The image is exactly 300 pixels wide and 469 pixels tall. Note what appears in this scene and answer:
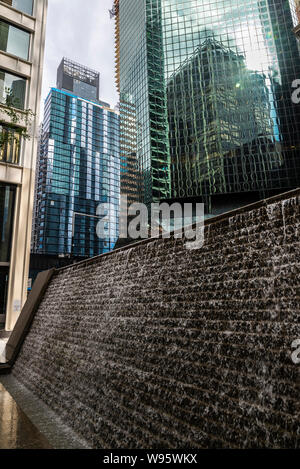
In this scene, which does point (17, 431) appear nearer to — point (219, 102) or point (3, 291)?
point (3, 291)

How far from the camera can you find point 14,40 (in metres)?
17.0

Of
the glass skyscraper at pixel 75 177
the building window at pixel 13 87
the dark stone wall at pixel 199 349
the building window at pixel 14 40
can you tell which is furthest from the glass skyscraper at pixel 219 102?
the dark stone wall at pixel 199 349

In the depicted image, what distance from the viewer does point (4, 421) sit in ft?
17.1

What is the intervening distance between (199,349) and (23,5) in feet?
73.0

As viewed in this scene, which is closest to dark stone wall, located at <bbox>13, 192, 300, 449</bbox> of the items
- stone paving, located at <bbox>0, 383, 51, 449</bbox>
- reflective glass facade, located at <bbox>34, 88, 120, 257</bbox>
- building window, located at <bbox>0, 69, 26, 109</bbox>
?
stone paving, located at <bbox>0, 383, 51, 449</bbox>

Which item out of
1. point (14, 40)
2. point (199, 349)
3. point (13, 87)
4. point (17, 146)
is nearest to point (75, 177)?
point (14, 40)

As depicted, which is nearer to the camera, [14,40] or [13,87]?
[13,87]

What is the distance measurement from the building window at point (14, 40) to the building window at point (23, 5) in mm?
1355

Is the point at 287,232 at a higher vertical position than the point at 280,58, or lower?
lower

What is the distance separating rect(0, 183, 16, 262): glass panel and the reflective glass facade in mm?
67837
